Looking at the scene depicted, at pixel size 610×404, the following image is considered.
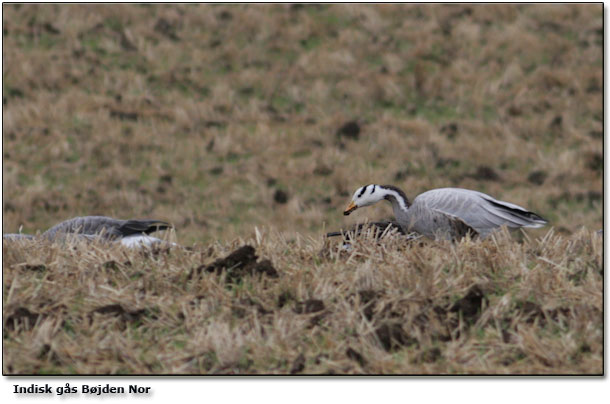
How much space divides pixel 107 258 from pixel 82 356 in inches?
48.6

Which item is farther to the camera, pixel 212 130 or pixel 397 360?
pixel 212 130

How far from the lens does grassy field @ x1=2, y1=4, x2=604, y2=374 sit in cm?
455

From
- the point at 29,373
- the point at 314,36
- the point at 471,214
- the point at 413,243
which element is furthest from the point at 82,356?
the point at 314,36

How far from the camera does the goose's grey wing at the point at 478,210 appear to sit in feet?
23.4

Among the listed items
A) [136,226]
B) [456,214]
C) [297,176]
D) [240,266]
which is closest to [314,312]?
[240,266]

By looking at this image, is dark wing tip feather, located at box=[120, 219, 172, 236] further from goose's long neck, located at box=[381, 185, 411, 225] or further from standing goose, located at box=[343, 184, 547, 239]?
standing goose, located at box=[343, 184, 547, 239]

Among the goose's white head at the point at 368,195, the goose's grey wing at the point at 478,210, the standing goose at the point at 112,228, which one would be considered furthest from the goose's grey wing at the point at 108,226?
the goose's grey wing at the point at 478,210

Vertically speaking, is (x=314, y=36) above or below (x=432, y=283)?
above

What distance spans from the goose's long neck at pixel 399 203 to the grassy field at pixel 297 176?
1.02 metres

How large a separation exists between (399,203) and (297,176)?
10.8 metres

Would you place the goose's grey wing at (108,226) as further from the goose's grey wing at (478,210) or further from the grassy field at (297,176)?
the goose's grey wing at (478,210)

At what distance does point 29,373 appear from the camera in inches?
175

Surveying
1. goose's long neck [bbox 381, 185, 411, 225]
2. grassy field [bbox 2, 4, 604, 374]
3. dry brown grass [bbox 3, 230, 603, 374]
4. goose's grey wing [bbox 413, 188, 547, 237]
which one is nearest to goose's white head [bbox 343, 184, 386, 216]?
goose's long neck [bbox 381, 185, 411, 225]

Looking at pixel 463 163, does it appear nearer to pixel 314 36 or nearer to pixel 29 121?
pixel 314 36
